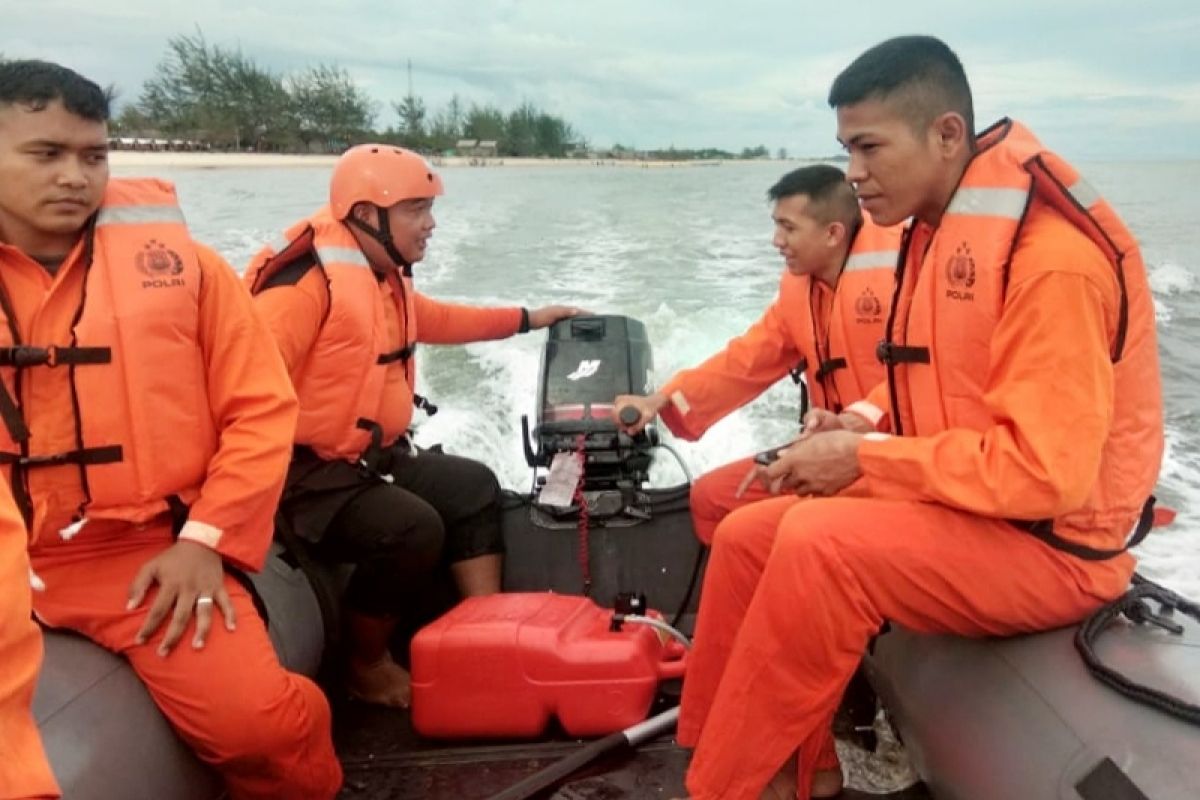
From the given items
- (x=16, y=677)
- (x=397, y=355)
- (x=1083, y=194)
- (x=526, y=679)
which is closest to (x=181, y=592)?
(x=16, y=677)

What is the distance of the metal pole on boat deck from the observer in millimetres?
2193

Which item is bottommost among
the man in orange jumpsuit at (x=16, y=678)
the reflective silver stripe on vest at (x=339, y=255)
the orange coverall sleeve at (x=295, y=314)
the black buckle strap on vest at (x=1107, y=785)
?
the black buckle strap on vest at (x=1107, y=785)

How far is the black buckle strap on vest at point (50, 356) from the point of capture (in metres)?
1.89

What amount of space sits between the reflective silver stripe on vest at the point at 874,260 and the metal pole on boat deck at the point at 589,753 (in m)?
1.31

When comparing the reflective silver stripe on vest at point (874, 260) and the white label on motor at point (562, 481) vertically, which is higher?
the reflective silver stripe on vest at point (874, 260)

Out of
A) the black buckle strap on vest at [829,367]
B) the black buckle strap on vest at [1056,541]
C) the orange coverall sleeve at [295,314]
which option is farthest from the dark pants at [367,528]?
the black buckle strap on vest at [1056,541]

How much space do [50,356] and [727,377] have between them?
→ 1939 mm

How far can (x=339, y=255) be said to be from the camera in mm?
2828

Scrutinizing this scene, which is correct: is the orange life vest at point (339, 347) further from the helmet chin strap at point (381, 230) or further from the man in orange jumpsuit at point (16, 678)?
the man in orange jumpsuit at point (16, 678)

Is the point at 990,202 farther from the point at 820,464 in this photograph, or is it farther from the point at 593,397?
the point at 593,397

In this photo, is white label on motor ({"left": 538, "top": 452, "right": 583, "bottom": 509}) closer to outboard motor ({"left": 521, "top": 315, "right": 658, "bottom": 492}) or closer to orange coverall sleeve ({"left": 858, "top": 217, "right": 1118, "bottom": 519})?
outboard motor ({"left": 521, "top": 315, "right": 658, "bottom": 492})

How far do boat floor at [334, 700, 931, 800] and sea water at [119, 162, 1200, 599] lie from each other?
5.21ft

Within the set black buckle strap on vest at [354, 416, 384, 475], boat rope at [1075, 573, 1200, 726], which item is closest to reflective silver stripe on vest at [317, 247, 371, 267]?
black buckle strap on vest at [354, 416, 384, 475]

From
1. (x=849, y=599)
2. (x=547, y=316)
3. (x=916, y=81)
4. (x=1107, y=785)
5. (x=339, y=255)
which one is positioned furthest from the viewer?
(x=547, y=316)
